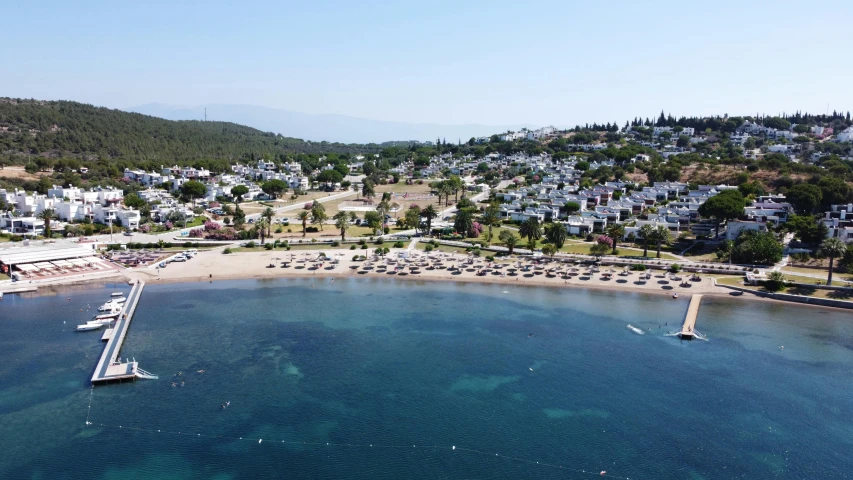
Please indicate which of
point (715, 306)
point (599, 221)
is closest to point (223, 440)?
point (715, 306)

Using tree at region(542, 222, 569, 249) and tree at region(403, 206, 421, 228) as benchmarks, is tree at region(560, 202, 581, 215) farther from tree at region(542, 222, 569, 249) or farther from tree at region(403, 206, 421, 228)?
tree at region(403, 206, 421, 228)

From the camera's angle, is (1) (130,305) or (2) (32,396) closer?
(2) (32,396)

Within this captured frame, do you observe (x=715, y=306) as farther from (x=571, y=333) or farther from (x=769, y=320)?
(x=571, y=333)

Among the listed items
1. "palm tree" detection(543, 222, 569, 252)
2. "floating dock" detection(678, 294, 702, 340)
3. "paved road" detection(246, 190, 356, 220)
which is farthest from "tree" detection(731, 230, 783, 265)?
"paved road" detection(246, 190, 356, 220)

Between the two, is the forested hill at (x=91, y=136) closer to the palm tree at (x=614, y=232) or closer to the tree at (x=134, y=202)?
the tree at (x=134, y=202)

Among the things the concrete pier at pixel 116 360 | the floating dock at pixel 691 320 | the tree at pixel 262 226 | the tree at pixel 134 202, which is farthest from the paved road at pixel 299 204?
the floating dock at pixel 691 320
